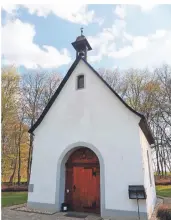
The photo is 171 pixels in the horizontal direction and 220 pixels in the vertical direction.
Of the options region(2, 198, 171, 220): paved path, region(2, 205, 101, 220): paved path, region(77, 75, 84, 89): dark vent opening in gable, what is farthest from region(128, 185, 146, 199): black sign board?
region(77, 75, 84, 89): dark vent opening in gable

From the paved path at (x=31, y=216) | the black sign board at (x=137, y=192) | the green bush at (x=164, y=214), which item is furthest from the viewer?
the paved path at (x=31, y=216)


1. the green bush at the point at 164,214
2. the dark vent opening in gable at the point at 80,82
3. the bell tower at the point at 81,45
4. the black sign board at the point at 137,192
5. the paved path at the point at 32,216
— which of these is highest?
the bell tower at the point at 81,45

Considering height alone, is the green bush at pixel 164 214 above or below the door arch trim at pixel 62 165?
below

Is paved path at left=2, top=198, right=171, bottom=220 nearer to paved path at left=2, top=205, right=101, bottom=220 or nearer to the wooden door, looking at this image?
paved path at left=2, top=205, right=101, bottom=220

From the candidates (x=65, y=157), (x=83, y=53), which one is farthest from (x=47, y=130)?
(x=83, y=53)

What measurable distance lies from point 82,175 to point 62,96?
4442 millimetres

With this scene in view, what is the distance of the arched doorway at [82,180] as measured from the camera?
10.1 m

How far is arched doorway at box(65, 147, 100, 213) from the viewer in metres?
10.1

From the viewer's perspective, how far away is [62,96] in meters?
11.2

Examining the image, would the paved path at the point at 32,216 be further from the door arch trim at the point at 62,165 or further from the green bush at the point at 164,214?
the green bush at the point at 164,214

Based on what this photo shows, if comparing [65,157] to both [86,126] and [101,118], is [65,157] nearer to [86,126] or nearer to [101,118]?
[86,126]

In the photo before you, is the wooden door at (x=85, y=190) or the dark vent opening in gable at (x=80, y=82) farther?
the dark vent opening in gable at (x=80, y=82)

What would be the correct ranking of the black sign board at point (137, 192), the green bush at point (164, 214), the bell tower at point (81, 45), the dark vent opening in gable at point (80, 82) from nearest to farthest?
the green bush at point (164, 214) < the black sign board at point (137, 192) < the dark vent opening in gable at point (80, 82) < the bell tower at point (81, 45)

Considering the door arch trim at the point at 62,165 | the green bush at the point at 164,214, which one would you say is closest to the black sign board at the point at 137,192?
the green bush at the point at 164,214
